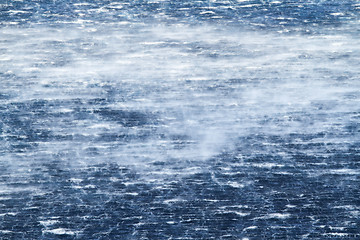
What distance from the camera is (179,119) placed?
5.89m

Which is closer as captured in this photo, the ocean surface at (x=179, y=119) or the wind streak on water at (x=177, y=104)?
the ocean surface at (x=179, y=119)

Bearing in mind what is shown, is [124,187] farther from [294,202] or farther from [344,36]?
[344,36]

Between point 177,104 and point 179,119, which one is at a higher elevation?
point 177,104

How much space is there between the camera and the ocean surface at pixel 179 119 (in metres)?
4.71

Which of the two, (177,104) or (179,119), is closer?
(179,119)

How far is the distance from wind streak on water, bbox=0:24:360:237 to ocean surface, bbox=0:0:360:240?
0.02m

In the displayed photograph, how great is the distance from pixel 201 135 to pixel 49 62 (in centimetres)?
316

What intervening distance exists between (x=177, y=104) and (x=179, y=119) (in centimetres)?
34

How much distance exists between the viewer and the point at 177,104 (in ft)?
20.1

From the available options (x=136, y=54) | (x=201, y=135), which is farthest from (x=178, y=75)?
(x=201, y=135)

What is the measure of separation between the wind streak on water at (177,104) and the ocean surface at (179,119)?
0.02 metres

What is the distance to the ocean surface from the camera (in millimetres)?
4715

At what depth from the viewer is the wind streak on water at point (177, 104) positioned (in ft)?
17.2

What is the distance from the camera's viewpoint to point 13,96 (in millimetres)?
6266
